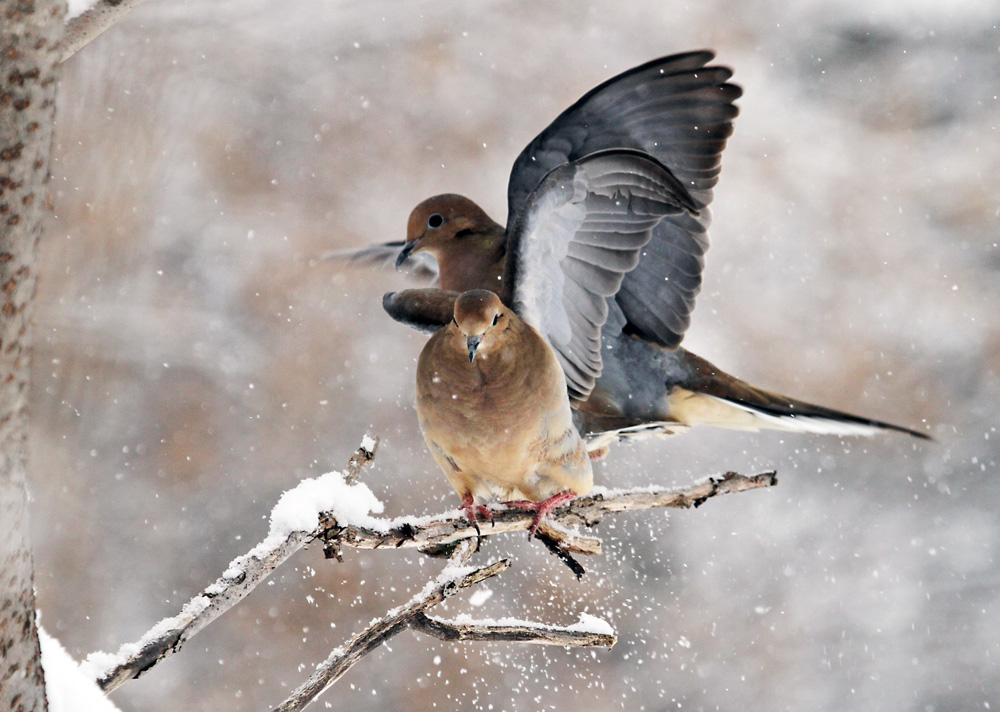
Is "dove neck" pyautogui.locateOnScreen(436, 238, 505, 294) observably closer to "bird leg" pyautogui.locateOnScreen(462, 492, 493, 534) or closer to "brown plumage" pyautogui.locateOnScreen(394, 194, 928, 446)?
"brown plumage" pyautogui.locateOnScreen(394, 194, 928, 446)

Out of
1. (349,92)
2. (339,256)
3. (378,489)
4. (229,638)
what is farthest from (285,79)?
(229,638)

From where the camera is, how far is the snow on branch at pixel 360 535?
86 cm

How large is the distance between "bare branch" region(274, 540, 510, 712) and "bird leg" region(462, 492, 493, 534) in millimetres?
114

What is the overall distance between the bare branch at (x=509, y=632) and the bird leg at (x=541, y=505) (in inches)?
8.4

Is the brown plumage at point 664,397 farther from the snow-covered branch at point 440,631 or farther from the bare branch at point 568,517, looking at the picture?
the snow-covered branch at point 440,631

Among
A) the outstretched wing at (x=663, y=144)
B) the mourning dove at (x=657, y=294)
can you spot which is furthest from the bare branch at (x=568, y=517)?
the outstretched wing at (x=663, y=144)

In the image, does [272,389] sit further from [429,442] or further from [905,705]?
[905,705]

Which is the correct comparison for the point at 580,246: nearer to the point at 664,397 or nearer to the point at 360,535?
the point at 664,397

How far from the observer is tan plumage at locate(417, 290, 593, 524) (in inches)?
48.6

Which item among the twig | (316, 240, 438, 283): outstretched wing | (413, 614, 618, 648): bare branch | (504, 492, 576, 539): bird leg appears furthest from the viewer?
(316, 240, 438, 283): outstretched wing

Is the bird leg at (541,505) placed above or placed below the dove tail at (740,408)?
above

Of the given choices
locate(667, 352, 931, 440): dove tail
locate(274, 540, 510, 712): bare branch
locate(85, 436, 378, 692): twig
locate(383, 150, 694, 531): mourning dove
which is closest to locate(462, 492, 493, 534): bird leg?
locate(383, 150, 694, 531): mourning dove

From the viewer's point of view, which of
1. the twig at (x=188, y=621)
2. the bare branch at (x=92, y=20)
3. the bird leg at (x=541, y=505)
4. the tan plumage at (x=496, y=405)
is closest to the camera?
the bare branch at (x=92, y=20)

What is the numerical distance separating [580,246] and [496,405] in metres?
0.32
